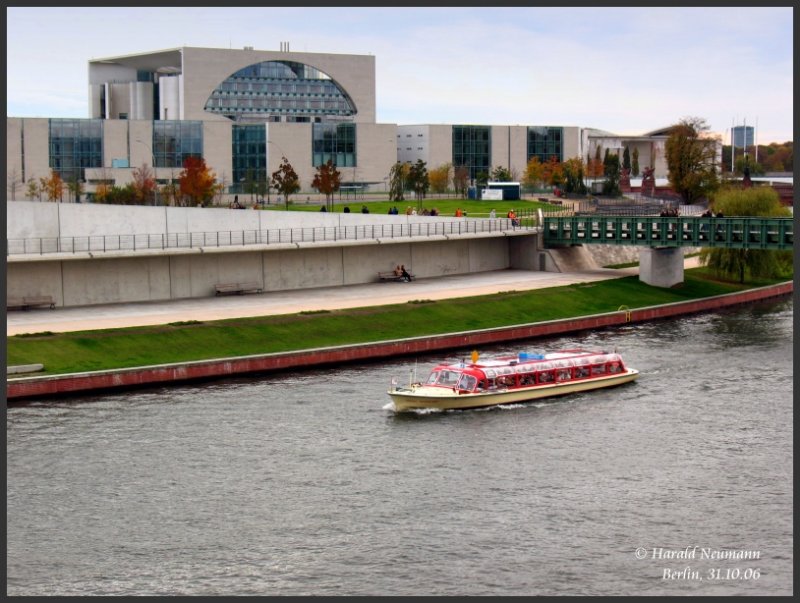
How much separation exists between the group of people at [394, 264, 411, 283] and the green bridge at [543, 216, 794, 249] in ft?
44.4

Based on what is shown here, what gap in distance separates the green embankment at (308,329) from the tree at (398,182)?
56975mm

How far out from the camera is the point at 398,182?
499 feet

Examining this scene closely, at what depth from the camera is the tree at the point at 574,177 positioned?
16400 cm

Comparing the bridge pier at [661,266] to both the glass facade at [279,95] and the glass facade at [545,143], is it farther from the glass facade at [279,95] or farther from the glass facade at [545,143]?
the glass facade at [545,143]

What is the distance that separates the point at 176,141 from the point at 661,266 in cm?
6933

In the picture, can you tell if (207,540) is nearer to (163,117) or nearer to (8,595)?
(8,595)

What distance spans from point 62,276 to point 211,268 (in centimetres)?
989

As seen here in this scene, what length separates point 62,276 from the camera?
79.9m

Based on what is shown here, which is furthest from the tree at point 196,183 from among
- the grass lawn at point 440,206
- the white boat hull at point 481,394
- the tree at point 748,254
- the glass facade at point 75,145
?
the white boat hull at point 481,394

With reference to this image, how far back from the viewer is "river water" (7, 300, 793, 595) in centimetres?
3988

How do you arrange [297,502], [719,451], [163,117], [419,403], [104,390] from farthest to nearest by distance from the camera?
1. [163,117]
2. [104,390]
3. [419,403]
4. [719,451]
5. [297,502]

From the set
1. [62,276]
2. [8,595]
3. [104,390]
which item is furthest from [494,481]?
[62,276]

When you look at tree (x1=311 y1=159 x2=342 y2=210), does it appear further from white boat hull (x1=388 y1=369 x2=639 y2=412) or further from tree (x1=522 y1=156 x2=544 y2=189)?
white boat hull (x1=388 y1=369 x2=639 y2=412)

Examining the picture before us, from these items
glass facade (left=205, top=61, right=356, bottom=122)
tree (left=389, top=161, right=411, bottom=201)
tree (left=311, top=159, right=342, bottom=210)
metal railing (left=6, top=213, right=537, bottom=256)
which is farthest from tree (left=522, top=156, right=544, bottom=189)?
metal railing (left=6, top=213, right=537, bottom=256)
